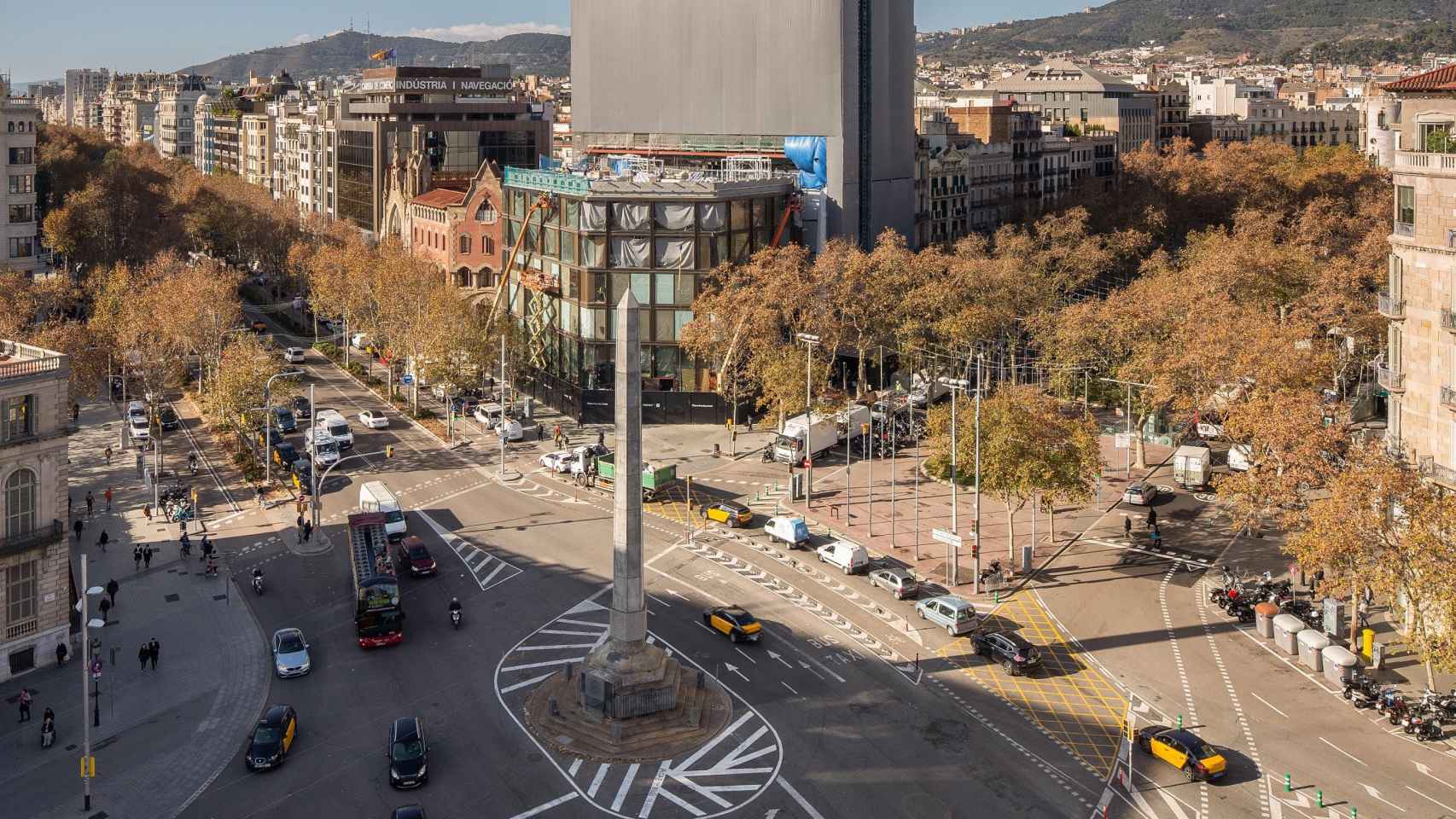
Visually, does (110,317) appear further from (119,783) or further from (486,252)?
(119,783)

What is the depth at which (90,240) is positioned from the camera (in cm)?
14788

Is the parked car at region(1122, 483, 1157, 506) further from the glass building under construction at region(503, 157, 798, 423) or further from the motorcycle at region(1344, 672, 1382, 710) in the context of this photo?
the glass building under construction at region(503, 157, 798, 423)

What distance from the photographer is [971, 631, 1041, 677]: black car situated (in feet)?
186

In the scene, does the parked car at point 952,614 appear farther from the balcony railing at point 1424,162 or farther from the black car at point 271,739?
the black car at point 271,739

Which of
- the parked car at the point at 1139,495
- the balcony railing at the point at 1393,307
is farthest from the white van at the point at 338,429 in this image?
the balcony railing at the point at 1393,307

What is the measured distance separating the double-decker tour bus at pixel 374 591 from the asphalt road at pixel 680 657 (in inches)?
31.9

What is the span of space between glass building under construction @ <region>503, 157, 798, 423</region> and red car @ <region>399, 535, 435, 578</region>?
36.0 meters

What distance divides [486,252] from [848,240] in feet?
139

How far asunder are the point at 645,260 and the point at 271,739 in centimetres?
6127

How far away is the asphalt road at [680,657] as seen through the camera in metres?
46.3

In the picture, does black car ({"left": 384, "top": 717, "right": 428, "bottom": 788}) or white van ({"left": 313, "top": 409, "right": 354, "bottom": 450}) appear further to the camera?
white van ({"left": 313, "top": 409, "right": 354, "bottom": 450})

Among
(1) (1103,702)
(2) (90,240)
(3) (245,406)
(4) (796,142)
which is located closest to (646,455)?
(3) (245,406)

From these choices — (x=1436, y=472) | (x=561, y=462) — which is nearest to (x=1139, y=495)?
(x=1436, y=472)

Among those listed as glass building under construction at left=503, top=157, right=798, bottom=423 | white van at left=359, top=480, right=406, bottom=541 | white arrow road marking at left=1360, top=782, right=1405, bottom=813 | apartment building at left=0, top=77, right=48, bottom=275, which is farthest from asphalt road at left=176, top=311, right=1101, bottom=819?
apartment building at left=0, top=77, right=48, bottom=275
